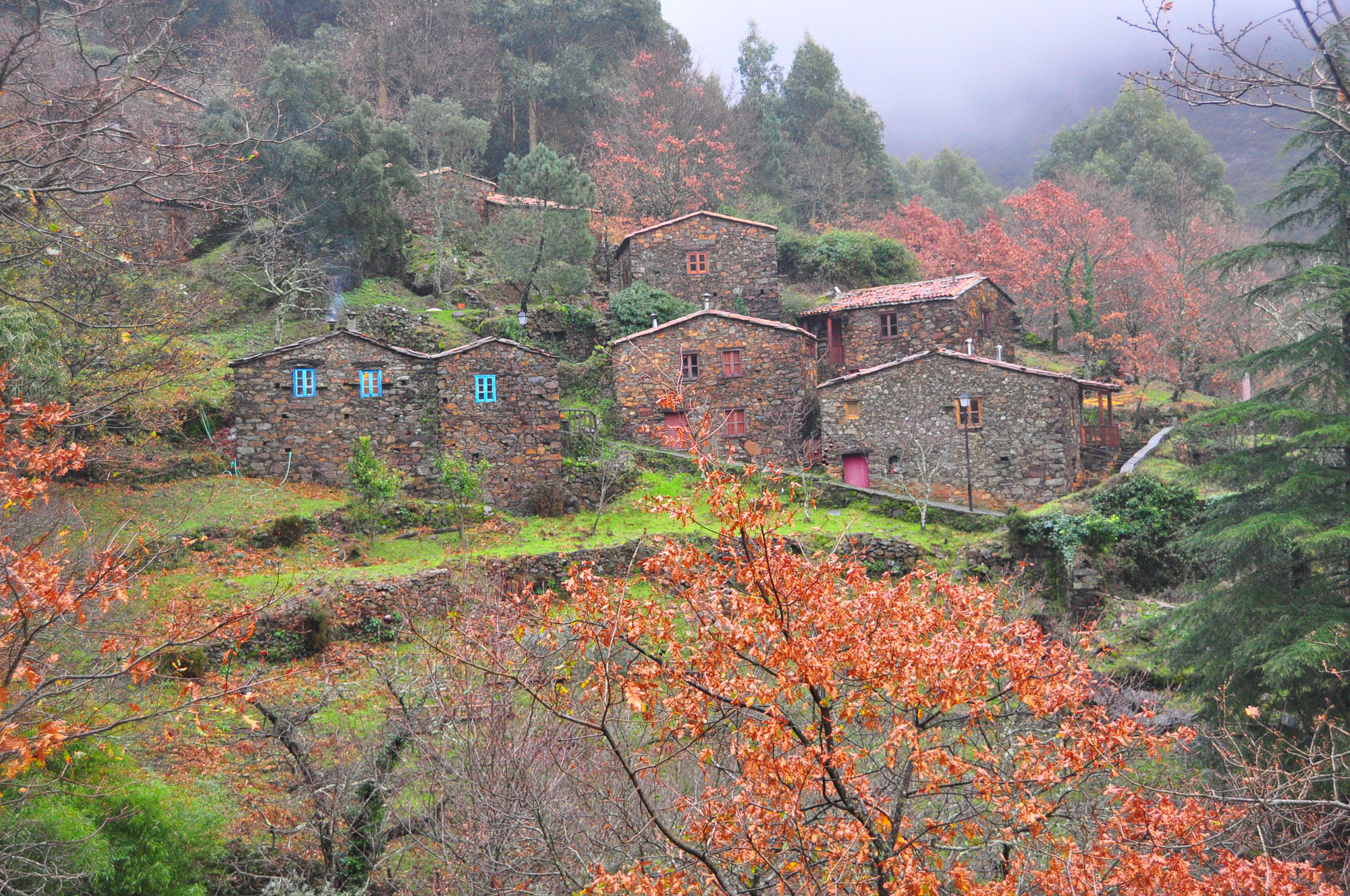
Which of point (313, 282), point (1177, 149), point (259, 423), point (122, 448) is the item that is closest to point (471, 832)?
point (122, 448)

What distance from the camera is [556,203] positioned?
94.4 ft

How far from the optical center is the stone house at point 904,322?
27234 millimetres

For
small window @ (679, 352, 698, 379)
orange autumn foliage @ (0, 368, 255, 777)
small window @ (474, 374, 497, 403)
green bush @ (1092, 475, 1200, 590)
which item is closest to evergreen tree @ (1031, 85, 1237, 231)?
green bush @ (1092, 475, 1200, 590)

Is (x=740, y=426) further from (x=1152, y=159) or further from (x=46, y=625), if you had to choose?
(x=1152, y=159)

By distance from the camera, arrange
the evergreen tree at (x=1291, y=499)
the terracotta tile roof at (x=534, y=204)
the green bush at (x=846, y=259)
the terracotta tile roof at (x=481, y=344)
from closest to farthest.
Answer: the evergreen tree at (x=1291, y=499)
the terracotta tile roof at (x=481, y=344)
the terracotta tile roof at (x=534, y=204)
the green bush at (x=846, y=259)

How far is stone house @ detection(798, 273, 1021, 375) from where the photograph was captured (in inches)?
1072

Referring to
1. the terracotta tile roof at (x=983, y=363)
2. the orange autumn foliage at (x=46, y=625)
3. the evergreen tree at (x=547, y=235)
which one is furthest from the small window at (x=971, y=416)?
the orange autumn foliage at (x=46, y=625)

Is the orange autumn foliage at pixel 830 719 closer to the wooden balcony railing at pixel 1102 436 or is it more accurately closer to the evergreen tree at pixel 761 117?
the wooden balcony railing at pixel 1102 436

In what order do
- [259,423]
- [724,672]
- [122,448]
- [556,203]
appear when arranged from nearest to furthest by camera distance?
[724,672]
[122,448]
[259,423]
[556,203]

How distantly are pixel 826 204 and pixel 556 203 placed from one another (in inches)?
730

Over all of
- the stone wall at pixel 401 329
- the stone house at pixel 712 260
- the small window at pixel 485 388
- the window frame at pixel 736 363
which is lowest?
the small window at pixel 485 388

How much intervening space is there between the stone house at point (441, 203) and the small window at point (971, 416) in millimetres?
18842

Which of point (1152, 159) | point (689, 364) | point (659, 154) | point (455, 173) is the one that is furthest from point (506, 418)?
point (1152, 159)

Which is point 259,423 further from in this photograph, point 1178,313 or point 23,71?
point 1178,313
